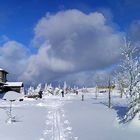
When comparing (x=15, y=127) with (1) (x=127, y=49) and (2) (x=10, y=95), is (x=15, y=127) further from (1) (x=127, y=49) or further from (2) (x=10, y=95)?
(1) (x=127, y=49)

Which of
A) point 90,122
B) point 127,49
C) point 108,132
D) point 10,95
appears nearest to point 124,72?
point 127,49

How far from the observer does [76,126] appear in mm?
28094

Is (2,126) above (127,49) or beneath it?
beneath

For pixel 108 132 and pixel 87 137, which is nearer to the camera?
pixel 87 137

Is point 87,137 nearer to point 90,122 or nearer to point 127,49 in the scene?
point 90,122

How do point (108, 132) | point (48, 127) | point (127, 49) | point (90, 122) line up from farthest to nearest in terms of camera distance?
point (127, 49), point (90, 122), point (48, 127), point (108, 132)

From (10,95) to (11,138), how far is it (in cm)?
1207

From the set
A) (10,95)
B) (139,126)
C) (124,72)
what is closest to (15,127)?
(10,95)

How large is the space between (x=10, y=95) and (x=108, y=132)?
12.8 metres

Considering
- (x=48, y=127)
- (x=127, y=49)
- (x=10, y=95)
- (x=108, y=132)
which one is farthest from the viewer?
(x=127, y=49)

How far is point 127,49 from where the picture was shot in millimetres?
37344

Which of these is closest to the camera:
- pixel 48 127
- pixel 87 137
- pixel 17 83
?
pixel 87 137

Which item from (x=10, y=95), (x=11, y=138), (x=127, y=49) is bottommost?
(x=11, y=138)

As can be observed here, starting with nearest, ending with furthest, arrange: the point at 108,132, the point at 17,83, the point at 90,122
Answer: the point at 108,132 → the point at 90,122 → the point at 17,83
